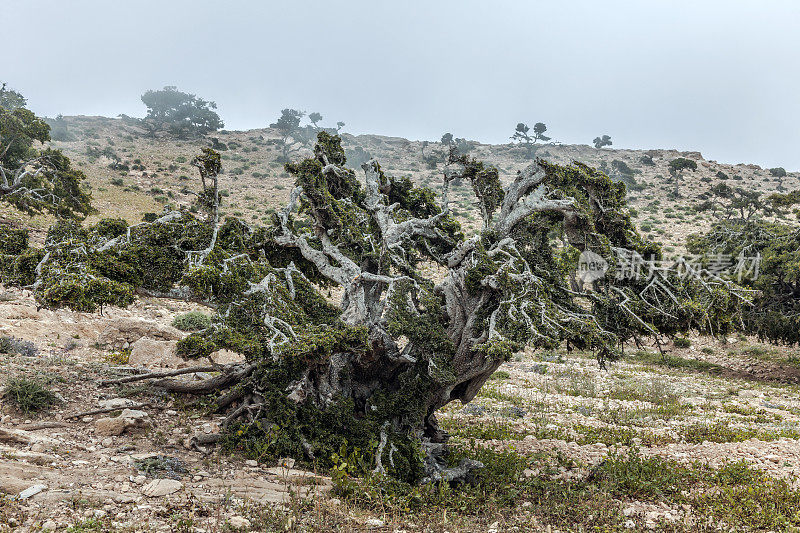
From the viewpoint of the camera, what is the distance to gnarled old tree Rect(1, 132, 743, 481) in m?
6.20

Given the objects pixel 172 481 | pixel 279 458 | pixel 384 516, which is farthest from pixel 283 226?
pixel 384 516

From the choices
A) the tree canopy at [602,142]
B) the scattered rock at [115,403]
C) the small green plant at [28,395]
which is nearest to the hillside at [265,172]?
the tree canopy at [602,142]

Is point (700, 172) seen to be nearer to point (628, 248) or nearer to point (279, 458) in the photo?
point (628, 248)

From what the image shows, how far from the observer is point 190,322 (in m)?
15.1

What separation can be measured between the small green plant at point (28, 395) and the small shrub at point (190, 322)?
747 cm

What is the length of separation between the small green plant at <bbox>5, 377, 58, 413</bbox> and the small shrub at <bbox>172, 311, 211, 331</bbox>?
7.47 meters

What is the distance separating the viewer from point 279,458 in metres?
6.66

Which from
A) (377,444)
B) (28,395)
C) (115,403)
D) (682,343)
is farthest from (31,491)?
(682,343)

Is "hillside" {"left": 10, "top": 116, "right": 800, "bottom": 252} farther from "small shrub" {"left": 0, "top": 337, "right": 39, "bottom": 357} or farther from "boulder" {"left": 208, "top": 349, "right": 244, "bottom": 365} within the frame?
"boulder" {"left": 208, "top": 349, "right": 244, "bottom": 365}

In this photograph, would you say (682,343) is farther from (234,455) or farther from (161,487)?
(161,487)

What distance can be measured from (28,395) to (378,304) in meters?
5.77

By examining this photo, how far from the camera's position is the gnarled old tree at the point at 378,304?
6.20m

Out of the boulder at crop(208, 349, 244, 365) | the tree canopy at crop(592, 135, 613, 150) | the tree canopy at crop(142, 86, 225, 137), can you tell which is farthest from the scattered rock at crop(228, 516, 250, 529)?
Answer: the tree canopy at crop(592, 135, 613, 150)

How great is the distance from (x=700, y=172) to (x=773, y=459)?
71.3 metres
